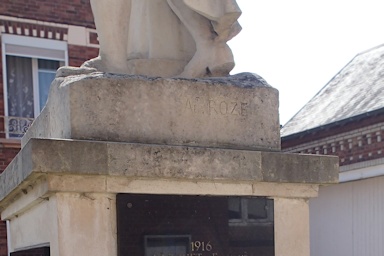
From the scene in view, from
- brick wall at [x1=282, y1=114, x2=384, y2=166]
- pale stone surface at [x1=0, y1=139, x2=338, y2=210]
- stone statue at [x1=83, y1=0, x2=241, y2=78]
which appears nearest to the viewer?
pale stone surface at [x1=0, y1=139, x2=338, y2=210]

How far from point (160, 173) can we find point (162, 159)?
0.23 feet

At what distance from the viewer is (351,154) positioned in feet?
39.3

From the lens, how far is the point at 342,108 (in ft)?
42.8

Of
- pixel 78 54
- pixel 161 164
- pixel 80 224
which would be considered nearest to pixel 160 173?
pixel 161 164

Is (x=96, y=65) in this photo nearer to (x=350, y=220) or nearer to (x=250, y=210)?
(x=250, y=210)

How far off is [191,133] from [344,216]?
402 inches

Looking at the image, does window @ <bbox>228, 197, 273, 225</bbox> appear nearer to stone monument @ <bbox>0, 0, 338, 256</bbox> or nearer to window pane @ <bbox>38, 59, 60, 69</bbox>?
stone monument @ <bbox>0, 0, 338, 256</bbox>

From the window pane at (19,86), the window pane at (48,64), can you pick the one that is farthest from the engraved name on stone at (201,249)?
the window pane at (48,64)

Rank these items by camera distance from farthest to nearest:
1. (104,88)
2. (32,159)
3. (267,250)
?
(267,250)
(104,88)
(32,159)

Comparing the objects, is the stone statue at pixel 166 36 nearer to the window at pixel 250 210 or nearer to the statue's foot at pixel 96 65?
the statue's foot at pixel 96 65

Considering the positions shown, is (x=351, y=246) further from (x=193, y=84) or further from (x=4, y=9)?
(x=193, y=84)

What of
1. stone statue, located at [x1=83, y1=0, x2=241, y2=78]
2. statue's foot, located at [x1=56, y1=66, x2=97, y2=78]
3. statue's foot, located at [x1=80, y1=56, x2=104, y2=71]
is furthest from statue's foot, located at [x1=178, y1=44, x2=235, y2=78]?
statue's foot, located at [x1=56, y1=66, x2=97, y2=78]

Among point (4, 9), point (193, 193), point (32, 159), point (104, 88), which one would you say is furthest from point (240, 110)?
point (4, 9)

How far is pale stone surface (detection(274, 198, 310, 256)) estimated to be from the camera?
136 inches
